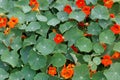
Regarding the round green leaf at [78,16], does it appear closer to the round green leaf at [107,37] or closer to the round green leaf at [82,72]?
the round green leaf at [107,37]

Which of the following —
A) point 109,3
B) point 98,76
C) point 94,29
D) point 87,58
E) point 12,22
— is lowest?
point 98,76

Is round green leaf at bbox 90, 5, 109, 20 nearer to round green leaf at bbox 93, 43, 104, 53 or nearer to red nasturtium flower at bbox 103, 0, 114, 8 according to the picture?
red nasturtium flower at bbox 103, 0, 114, 8

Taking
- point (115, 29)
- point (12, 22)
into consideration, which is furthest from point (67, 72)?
point (12, 22)

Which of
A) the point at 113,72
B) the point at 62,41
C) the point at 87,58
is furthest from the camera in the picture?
the point at 62,41

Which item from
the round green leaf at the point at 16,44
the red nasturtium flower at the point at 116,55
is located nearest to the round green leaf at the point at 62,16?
the round green leaf at the point at 16,44

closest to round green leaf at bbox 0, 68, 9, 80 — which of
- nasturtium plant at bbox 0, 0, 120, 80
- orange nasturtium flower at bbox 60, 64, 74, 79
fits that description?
nasturtium plant at bbox 0, 0, 120, 80

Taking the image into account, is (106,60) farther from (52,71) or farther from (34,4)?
(34,4)

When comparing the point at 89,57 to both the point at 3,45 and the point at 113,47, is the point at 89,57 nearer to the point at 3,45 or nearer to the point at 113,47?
the point at 113,47
